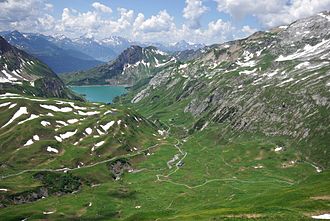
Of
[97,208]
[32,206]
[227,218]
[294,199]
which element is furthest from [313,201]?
[32,206]

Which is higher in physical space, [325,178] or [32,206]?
[32,206]

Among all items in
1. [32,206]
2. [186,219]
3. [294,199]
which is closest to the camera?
[186,219]

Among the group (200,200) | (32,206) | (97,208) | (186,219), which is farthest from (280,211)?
(32,206)

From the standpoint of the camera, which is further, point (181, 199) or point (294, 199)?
point (181, 199)

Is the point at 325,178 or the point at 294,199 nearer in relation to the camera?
the point at 294,199

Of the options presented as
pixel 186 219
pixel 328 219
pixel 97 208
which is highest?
pixel 97 208

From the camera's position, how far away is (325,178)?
128875mm

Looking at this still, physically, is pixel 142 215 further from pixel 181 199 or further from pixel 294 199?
pixel 181 199

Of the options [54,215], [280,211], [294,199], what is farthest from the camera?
[54,215]

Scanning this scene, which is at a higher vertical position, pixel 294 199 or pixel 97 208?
pixel 97 208

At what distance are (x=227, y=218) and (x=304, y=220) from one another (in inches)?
487

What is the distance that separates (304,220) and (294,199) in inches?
1192

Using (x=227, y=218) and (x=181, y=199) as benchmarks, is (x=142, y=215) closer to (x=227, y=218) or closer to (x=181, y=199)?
(x=227, y=218)

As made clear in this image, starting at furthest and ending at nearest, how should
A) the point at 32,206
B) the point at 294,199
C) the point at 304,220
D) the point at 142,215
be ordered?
1. the point at 32,206
2. the point at 142,215
3. the point at 294,199
4. the point at 304,220
